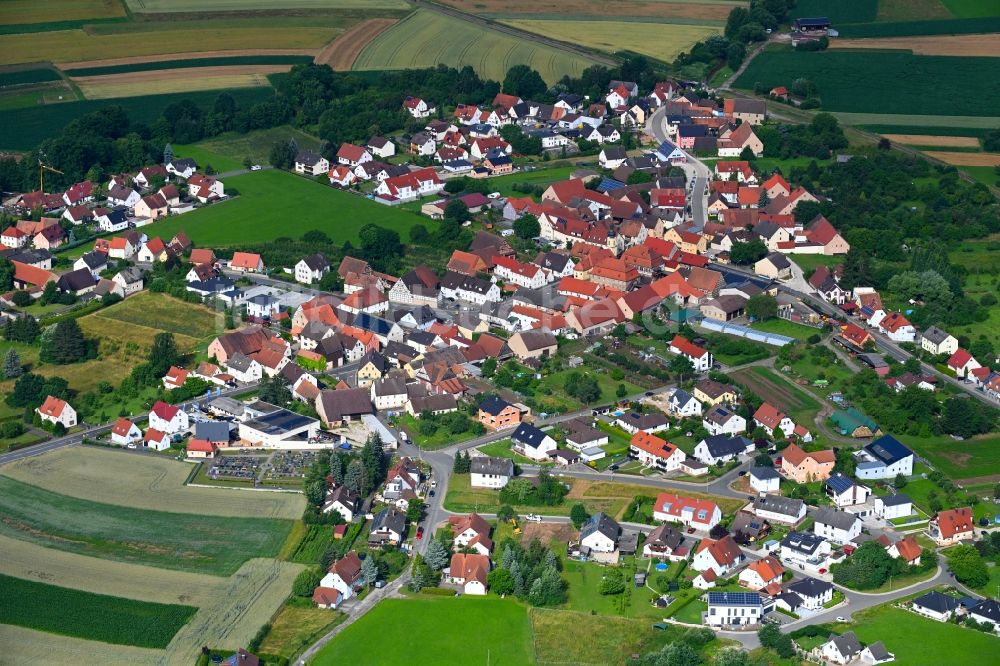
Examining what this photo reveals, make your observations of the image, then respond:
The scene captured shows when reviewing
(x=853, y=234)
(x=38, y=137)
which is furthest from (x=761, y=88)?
(x=38, y=137)

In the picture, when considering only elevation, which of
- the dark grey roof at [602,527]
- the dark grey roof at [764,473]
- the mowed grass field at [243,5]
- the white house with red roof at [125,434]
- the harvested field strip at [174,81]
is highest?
the mowed grass field at [243,5]

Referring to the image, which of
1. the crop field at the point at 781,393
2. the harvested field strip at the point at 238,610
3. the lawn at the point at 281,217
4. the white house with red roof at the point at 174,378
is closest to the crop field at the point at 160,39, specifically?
the lawn at the point at 281,217

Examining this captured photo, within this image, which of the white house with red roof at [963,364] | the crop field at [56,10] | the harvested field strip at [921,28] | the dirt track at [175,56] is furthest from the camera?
the crop field at [56,10]

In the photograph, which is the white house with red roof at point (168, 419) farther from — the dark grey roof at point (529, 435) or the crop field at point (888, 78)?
the crop field at point (888, 78)

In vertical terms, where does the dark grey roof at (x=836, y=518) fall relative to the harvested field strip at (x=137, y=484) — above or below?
above

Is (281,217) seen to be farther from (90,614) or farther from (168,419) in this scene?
(90,614)

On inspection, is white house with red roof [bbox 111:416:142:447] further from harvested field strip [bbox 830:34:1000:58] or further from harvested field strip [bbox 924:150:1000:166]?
harvested field strip [bbox 830:34:1000:58]

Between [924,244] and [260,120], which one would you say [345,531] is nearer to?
[924,244]

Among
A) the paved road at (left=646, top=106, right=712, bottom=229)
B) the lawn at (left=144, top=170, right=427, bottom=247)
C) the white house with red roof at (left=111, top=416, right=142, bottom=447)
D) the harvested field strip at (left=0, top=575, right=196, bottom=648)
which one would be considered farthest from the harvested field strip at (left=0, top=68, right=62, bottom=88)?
the harvested field strip at (left=0, top=575, right=196, bottom=648)
